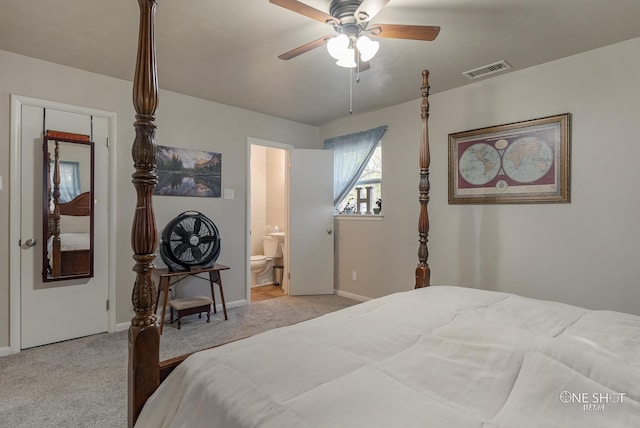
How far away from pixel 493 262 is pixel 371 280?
1.49 meters

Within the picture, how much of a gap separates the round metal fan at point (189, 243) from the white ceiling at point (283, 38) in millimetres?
1400

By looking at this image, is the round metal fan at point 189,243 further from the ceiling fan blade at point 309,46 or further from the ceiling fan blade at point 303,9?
the ceiling fan blade at point 303,9

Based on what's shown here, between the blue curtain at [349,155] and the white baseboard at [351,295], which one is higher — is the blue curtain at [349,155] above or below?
above

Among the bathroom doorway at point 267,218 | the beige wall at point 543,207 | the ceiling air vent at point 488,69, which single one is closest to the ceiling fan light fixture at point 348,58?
the beige wall at point 543,207

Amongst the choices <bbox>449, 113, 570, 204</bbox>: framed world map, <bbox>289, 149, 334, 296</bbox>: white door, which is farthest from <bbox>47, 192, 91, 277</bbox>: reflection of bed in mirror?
<bbox>449, 113, 570, 204</bbox>: framed world map

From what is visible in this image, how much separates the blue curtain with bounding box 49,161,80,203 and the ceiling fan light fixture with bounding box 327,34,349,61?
2.55 m

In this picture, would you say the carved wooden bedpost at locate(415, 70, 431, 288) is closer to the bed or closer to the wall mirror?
the bed

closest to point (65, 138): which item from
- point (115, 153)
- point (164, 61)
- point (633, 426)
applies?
point (115, 153)

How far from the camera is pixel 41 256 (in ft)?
9.34

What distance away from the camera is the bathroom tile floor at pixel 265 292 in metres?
4.52

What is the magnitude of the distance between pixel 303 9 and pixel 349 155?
111 inches

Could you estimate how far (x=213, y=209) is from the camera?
3.87m

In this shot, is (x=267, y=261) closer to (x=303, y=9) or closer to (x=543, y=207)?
(x=543, y=207)

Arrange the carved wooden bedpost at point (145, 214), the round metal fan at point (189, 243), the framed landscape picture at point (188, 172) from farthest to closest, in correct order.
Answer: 1. the framed landscape picture at point (188, 172)
2. the round metal fan at point (189, 243)
3. the carved wooden bedpost at point (145, 214)
